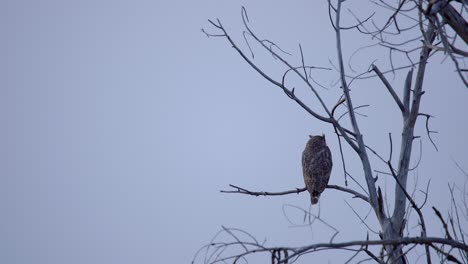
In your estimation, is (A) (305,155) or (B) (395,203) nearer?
(B) (395,203)

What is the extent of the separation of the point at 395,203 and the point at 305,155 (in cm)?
544

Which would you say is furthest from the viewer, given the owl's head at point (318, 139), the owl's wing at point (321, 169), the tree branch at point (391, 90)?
the owl's head at point (318, 139)

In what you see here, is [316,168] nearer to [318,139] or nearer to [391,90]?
[318,139]

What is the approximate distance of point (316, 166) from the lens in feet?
26.7

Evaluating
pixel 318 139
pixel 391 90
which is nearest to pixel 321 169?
pixel 318 139

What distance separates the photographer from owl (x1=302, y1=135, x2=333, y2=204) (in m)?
7.89

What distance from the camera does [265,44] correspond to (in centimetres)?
362

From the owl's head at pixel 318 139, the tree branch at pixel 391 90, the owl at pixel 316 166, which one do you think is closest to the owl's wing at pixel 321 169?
the owl at pixel 316 166

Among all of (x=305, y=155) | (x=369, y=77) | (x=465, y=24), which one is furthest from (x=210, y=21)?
(x=305, y=155)

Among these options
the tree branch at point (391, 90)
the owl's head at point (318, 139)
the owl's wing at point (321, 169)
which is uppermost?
the owl's head at point (318, 139)

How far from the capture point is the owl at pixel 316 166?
7.89 meters

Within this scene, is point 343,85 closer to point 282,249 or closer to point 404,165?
point 404,165

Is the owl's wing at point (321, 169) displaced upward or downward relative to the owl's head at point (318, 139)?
downward

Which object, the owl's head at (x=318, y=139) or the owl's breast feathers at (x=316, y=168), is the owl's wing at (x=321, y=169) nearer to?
the owl's breast feathers at (x=316, y=168)
